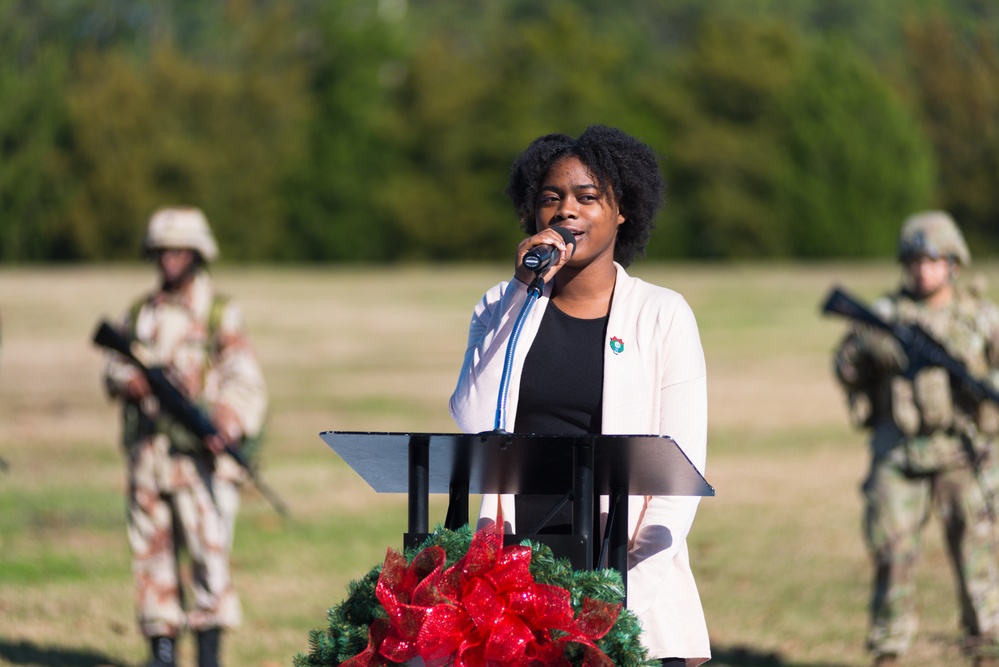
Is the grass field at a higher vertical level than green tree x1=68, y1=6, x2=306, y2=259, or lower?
lower

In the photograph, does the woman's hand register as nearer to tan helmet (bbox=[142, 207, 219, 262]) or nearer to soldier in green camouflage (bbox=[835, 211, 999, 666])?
tan helmet (bbox=[142, 207, 219, 262])

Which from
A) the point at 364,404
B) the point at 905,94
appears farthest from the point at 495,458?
the point at 905,94

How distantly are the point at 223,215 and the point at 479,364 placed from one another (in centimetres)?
5572

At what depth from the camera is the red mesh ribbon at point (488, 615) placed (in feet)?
12.4

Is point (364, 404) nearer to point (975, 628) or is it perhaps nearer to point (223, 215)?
point (975, 628)

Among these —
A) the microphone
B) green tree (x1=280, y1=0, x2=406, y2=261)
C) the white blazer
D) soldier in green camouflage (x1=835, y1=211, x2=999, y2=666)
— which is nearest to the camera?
the microphone

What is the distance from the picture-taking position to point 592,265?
4594 millimetres

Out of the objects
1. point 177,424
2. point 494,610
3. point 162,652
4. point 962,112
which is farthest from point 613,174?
point 962,112

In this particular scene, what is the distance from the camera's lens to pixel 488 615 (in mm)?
3791

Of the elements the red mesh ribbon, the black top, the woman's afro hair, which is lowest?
the red mesh ribbon

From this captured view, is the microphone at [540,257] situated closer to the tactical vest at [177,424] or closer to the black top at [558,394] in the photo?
the black top at [558,394]

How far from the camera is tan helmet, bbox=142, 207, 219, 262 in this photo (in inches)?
361

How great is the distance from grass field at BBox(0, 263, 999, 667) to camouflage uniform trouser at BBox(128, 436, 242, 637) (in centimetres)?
68

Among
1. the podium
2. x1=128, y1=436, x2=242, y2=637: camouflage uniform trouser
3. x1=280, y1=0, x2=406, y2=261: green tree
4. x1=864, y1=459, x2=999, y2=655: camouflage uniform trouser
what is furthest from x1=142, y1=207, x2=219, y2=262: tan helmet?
x1=280, y1=0, x2=406, y2=261: green tree
